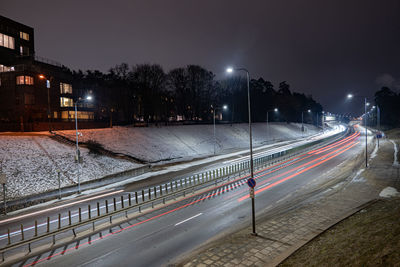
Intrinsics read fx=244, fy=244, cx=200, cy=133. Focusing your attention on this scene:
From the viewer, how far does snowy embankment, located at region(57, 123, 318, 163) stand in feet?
133

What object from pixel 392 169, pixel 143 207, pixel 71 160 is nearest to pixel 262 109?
pixel 392 169

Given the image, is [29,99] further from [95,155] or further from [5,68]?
[95,155]

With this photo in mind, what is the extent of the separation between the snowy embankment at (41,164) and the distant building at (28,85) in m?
9.06

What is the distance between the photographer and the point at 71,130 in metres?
40.9

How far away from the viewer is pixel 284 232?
485 inches

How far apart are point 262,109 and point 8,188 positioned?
310ft

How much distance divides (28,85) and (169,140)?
1135 inches

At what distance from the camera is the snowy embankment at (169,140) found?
1594 inches

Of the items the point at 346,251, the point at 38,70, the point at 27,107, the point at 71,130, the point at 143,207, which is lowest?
the point at 143,207

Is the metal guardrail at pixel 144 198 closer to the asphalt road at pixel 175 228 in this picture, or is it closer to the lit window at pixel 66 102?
the asphalt road at pixel 175 228

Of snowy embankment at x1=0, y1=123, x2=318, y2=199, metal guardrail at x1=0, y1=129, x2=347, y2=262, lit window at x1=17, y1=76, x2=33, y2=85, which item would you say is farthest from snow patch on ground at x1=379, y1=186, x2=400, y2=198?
lit window at x1=17, y1=76, x2=33, y2=85

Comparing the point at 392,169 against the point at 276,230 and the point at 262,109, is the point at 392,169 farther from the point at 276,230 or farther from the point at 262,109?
the point at 262,109

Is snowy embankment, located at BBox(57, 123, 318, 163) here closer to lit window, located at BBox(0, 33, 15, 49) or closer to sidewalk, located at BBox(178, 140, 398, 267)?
sidewalk, located at BBox(178, 140, 398, 267)

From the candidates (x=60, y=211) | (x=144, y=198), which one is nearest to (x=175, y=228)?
(x=144, y=198)
